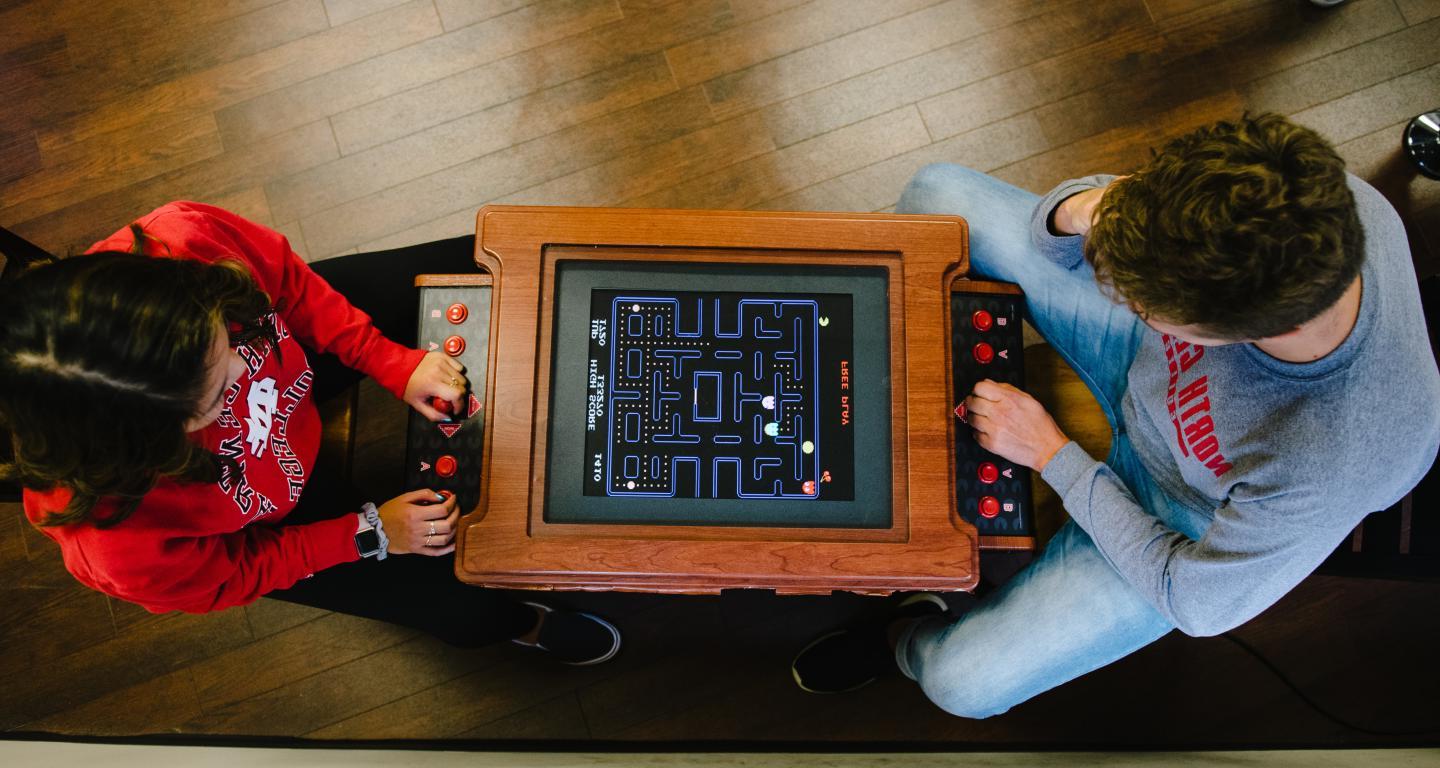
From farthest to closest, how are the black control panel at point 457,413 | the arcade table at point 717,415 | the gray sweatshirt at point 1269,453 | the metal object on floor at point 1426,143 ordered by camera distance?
the metal object on floor at point 1426,143 < the black control panel at point 457,413 < the arcade table at point 717,415 < the gray sweatshirt at point 1269,453

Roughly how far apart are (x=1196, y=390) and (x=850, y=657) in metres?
0.96

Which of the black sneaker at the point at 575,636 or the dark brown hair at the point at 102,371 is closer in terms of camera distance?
the dark brown hair at the point at 102,371

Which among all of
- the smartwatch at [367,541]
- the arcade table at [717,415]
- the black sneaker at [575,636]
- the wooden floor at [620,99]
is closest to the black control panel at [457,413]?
the arcade table at [717,415]

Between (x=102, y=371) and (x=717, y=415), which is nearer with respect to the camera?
(x=102, y=371)

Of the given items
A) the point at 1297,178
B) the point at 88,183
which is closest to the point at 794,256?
the point at 1297,178

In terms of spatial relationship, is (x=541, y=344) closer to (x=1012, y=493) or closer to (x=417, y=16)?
(x=1012, y=493)

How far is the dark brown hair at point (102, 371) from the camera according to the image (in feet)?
3.22

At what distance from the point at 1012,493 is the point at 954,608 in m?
0.67

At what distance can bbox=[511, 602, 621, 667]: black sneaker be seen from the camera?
1872 mm

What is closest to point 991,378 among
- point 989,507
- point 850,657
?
point 989,507

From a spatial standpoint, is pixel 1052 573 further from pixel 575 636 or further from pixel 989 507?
pixel 575 636

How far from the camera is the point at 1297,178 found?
1004 millimetres

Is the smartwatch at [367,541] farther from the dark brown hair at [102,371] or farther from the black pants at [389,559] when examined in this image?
the dark brown hair at [102,371]

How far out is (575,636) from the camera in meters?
1.88
